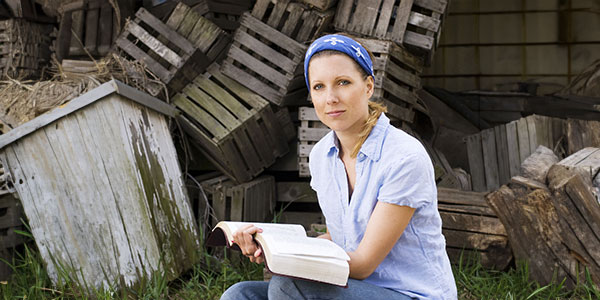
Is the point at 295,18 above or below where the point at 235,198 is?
above

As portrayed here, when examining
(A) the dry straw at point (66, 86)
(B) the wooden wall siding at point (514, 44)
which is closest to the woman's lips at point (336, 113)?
(A) the dry straw at point (66, 86)

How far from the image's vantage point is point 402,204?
184 centimetres

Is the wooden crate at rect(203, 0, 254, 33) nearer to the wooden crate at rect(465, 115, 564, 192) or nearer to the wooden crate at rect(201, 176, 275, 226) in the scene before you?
the wooden crate at rect(201, 176, 275, 226)

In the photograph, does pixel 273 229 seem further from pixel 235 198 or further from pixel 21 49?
pixel 21 49

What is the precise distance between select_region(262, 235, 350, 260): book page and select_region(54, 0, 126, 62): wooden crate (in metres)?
4.29

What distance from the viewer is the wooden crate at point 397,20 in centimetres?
424

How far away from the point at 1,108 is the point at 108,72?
30.7 inches

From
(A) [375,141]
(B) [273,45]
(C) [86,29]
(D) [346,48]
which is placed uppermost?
(C) [86,29]

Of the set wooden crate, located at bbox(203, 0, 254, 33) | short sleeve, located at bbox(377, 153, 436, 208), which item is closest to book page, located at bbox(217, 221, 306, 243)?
short sleeve, located at bbox(377, 153, 436, 208)

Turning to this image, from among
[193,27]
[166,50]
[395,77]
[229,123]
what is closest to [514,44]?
[395,77]

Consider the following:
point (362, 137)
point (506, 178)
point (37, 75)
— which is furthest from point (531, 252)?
point (37, 75)

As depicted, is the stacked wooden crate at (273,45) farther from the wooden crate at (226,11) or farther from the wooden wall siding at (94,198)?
the wooden wall siding at (94,198)

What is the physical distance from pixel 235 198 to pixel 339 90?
→ 96.4 inches

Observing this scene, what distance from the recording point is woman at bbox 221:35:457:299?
1840mm
